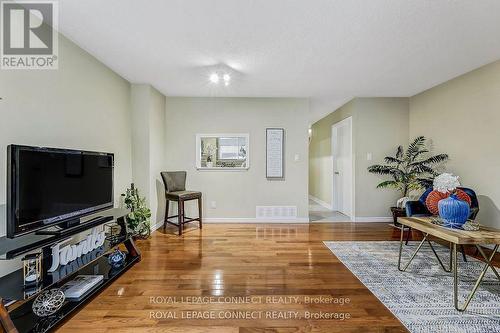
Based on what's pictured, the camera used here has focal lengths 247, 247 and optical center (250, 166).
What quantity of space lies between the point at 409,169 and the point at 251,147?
9.90 ft

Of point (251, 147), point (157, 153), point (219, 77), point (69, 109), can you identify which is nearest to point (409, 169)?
point (251, 147)

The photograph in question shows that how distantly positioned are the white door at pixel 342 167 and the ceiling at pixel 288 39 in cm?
153

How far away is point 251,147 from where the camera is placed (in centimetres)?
475

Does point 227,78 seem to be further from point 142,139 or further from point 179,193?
point 179,193

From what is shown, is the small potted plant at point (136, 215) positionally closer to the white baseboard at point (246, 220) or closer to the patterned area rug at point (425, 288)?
the white baseboard at point (246, 220)

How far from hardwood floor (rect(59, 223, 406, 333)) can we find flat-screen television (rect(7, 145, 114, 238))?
2.54 ft

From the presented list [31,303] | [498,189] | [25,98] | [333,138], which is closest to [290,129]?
[333,138]

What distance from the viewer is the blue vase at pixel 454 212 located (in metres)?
2.13

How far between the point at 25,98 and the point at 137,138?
190 centimetres

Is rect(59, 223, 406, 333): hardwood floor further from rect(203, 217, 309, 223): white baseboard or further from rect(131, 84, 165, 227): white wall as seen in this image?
rect(203, 217, 309, 223): white baseboard

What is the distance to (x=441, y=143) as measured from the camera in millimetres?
4094

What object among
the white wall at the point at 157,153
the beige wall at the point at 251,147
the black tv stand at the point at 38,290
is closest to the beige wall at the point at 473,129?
the beige wall at the point at 251,147

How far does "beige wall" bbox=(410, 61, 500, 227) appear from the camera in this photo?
3.21 metres

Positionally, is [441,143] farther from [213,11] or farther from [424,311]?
[213,11]
